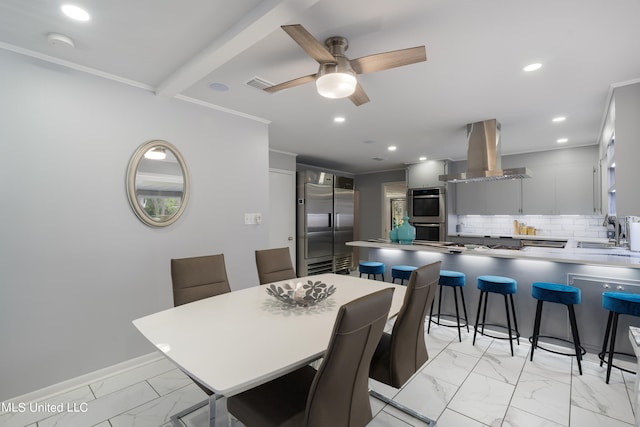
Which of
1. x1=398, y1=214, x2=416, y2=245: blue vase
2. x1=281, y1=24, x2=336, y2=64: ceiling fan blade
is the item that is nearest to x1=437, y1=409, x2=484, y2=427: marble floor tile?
x1=398, y1=214, x2=416, y2=245: blue vase

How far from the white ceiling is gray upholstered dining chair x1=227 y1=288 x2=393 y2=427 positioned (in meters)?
1.53

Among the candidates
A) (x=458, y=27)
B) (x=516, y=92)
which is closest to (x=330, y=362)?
(x=458, y=27)

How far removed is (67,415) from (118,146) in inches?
79.0

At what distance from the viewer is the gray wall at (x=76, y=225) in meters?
2.12

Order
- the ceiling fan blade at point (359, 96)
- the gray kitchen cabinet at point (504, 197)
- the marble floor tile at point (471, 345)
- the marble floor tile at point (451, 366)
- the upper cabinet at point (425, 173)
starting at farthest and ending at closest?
1. the upper cabinet at point (425, 173)
2. the gray kitchen cabinet at point (504, 197)
3. the marble floor tile at point (471, 345)
4. the marble floor tile at point (451, 366)
5. the ceiling fan blade at point (359, 96)

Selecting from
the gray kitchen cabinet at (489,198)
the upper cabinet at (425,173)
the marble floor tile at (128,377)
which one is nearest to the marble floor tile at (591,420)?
Answer: the marble floor tile at (128,377)

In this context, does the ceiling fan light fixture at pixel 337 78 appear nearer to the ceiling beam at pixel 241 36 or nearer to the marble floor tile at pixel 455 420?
the ceiling beam at pixel 241 36

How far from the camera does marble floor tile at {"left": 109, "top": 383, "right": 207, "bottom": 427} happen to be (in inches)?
76.5

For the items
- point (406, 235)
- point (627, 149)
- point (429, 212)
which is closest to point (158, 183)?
point (406, 235)

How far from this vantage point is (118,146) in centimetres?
258

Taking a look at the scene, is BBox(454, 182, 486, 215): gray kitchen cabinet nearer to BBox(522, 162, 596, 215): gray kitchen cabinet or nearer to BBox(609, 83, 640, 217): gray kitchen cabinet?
BBox(522, 162, 596, 215): gray kitchen cabinet

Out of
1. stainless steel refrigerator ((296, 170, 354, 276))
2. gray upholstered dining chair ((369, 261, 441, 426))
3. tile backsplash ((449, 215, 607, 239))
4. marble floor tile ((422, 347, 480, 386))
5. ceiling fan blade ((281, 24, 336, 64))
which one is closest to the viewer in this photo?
ceiling fan blade ((281, 24, 336, 64))

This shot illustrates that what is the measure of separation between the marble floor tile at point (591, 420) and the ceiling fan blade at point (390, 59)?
2.48m

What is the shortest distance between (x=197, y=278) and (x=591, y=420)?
280cm
